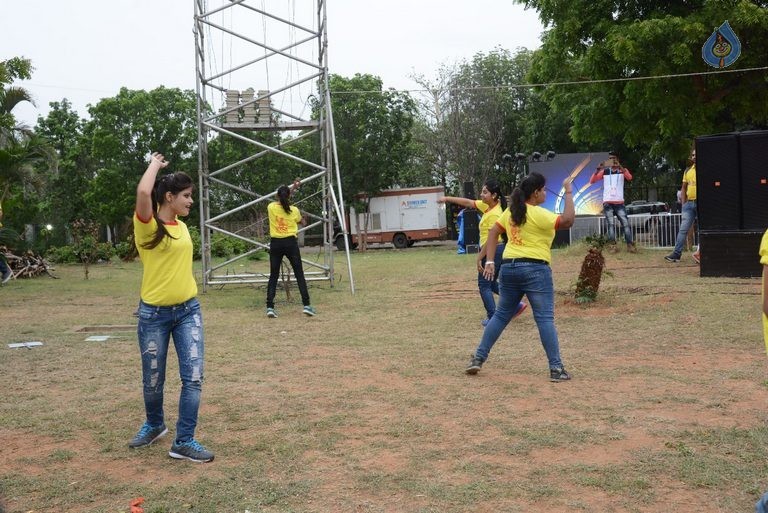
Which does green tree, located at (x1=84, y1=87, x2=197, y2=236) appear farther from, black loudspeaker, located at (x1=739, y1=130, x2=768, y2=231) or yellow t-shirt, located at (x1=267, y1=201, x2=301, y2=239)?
black loudspeaker, located at (x1=739, y1=130, x2=768, y2=231)

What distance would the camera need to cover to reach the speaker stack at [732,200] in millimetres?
12125

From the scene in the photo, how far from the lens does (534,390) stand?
6.06 meters

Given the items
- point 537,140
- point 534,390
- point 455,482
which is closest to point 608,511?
point 455,482

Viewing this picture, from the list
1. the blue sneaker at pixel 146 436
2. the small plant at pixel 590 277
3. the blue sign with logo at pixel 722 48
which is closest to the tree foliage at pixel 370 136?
the blue sign with logo at pixel 722 48

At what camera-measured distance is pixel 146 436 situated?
493 cm

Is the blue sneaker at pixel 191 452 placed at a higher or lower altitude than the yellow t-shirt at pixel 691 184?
lower

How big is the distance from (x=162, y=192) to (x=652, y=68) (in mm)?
15537

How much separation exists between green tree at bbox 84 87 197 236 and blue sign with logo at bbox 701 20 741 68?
28345 mm

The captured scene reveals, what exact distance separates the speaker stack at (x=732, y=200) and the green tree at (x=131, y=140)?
1220 inches

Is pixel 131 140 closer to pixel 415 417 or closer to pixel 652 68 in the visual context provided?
pixel 652 68

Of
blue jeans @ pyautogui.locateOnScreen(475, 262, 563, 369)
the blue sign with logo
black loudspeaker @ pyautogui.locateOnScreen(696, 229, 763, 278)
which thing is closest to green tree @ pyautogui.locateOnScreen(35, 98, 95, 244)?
the blue sign with logo

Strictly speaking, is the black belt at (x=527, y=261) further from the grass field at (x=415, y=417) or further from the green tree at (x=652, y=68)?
the green tree at (x=652, y=68)

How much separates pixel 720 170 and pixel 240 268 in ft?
46.7

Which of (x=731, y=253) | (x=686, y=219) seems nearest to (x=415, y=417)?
(x=731, y=253)
